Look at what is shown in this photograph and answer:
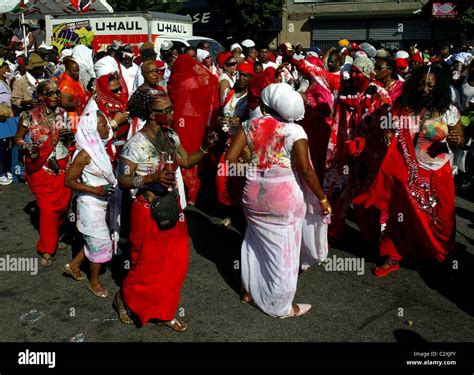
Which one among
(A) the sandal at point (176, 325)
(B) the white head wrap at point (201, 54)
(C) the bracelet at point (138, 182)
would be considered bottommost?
(A) the sandal at point (176, 325)

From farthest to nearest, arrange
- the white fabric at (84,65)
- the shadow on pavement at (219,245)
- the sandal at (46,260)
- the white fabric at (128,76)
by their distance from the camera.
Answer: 1. the white fabric at (128,76)
2. the white fabric at (84,65)
3. the sandal at (46,260)
4. the shadow on pavement at (219,245)

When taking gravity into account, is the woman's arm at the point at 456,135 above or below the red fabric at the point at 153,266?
above

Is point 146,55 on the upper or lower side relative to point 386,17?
lower

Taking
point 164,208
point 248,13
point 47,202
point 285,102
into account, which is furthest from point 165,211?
point 248,13

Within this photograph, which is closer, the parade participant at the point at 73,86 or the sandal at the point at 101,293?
→ the sandal at the point at 101,293

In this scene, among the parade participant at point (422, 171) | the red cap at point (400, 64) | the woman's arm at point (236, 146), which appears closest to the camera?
the woman's arm at point (236, 146)

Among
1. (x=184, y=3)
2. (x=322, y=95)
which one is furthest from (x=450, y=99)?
(x=184, y=3)

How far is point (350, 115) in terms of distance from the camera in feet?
17.5

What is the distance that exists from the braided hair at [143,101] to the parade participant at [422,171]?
229 centimetres

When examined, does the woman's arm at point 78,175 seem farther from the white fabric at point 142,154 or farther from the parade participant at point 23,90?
the parade participant at point 23,90

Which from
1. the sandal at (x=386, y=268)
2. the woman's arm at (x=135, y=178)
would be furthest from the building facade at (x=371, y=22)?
the woman's arm at (x=135, y=178)

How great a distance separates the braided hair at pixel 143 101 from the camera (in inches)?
142
